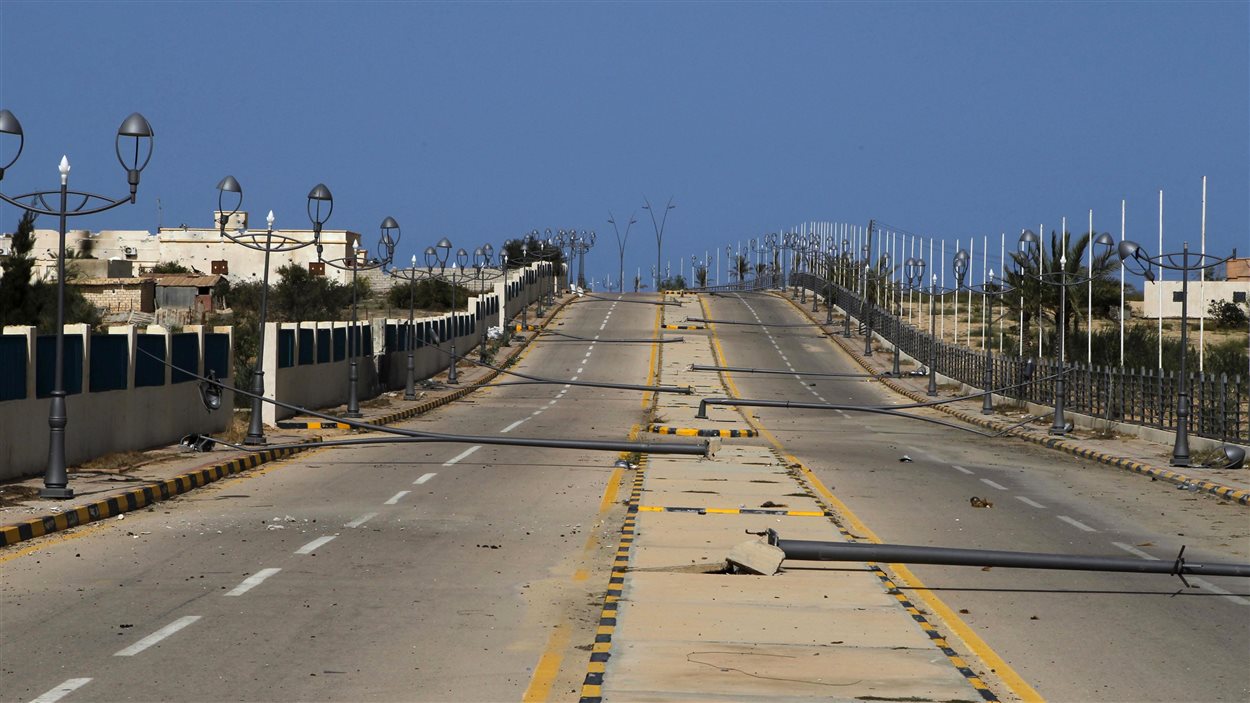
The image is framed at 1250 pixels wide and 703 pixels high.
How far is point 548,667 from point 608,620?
1326 mm

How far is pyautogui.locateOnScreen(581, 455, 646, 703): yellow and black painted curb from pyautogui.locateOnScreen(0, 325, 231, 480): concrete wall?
30.0 ft

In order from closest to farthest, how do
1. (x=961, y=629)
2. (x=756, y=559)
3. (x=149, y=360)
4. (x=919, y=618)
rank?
1. (x=961, y=629)
2. (x=919, y=618)
3. (x=756, y=559)
4. (x=149, y=360)

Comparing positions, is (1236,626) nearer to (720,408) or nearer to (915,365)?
(720,408)

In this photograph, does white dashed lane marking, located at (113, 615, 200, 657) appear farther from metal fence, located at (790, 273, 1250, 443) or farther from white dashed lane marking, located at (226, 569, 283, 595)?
metal fence, located at (790, 273, 1250, 443)

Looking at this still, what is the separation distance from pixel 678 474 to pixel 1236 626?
12.8 metres

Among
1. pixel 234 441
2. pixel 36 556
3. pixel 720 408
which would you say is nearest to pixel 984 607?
pixel 36 556

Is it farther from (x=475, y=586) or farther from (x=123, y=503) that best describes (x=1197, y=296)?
(x=475, y=586)

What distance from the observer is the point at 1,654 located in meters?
10.1

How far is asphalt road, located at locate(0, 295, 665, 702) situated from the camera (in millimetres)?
9539

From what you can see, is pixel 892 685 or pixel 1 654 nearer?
pixel 892 685

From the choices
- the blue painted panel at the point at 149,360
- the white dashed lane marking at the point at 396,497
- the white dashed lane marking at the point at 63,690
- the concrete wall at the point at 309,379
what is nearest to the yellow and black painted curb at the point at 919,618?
the white dashed lane marking at the point at 63,690

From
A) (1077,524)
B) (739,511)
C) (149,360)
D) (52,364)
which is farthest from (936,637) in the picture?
(149,360)

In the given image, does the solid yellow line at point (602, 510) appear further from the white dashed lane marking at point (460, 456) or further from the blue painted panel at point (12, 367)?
the blue painted panel at point (12, 367)

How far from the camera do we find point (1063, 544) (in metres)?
17.4
